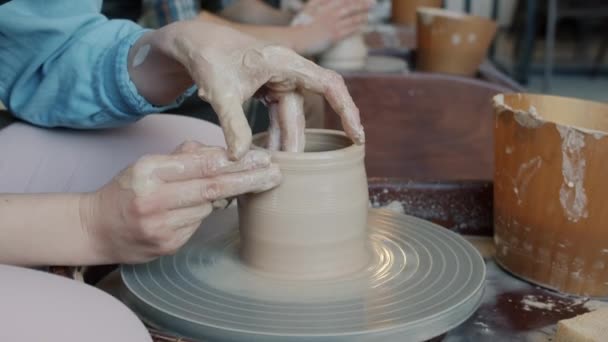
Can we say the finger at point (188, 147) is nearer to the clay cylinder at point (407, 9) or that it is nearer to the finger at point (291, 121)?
the finger at point (291, 121)

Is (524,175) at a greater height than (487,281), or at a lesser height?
greater

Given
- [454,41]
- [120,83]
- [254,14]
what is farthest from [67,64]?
[254,14]

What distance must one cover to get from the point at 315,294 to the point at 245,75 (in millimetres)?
305

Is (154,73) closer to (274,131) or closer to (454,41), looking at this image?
(274,131)

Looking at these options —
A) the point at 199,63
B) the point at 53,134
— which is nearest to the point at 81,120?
the point at 53,134

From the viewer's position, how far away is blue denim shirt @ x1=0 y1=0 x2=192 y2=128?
1.21 metres

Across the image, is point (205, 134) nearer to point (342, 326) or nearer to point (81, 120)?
point (81, 120)

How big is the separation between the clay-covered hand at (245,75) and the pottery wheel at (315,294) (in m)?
0.19

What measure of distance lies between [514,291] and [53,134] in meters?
0.80

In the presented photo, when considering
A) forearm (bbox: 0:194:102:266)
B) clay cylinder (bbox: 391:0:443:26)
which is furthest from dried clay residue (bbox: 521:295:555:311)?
clay cylinder (bbox: 391:0:443:26)

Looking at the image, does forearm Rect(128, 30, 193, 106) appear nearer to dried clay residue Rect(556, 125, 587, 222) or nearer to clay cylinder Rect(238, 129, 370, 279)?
clay cylinder Rect(238, 129, 370, 279)

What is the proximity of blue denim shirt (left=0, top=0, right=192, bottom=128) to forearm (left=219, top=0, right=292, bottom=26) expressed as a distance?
2.10 meters

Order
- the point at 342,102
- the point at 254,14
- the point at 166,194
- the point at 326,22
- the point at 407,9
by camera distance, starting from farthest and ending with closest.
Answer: the point at 407,9 → the point at 254,14 → the point at 326,22 → the point at 342,102 → the point at 166,194

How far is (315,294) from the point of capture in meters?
0.97
